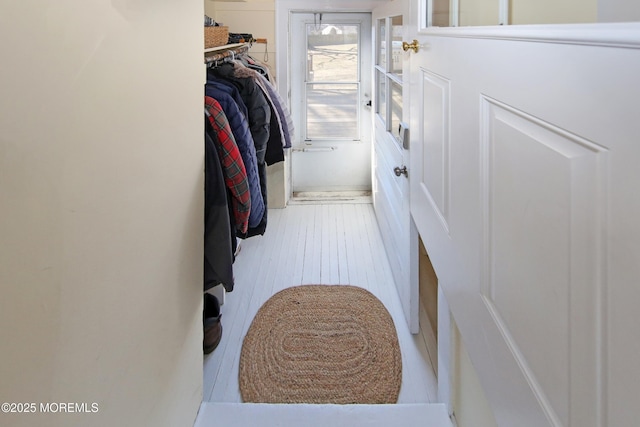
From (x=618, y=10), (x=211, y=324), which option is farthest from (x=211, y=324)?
(x=618, y=10)

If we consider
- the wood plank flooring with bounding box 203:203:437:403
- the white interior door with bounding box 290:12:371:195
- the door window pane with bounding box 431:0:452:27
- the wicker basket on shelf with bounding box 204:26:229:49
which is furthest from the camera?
the white interior door with bounding box 290:12:371:195

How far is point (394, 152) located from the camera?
2848 millimetres

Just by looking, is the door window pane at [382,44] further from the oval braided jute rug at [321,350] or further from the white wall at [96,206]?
the white wall at [96,206]

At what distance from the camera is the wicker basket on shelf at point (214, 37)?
2473 mm

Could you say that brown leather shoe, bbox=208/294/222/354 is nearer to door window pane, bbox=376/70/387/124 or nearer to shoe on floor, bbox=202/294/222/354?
shoe on floor, bbox=202/294/222/354

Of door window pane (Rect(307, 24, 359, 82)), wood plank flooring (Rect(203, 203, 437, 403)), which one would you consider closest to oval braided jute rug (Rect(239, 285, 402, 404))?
wood plank flooring (Rect(203, 203, 437, 403))

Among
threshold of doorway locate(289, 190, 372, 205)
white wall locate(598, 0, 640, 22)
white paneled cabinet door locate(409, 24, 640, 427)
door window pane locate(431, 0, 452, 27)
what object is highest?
door window pane locate(431, 0, 452, 27)

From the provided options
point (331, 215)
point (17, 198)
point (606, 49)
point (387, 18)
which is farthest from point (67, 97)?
point (331, 215)

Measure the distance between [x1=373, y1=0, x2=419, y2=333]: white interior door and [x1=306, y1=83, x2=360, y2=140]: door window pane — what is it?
2.14 feet

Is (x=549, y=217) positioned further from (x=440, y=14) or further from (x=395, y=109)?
(x=395, y=109)

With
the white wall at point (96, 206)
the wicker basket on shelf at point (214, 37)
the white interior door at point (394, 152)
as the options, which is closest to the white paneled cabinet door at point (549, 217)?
the white wall at point (96, 206)

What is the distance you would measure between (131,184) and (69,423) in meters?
0.45

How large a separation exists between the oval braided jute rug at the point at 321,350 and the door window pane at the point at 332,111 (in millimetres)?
2075

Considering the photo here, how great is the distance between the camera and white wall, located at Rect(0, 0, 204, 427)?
0.68 metres
